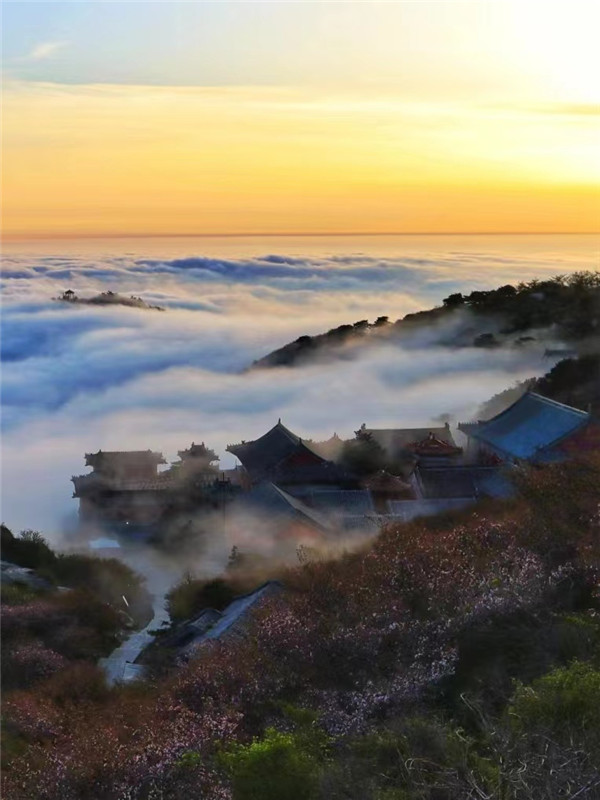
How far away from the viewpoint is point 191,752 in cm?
539

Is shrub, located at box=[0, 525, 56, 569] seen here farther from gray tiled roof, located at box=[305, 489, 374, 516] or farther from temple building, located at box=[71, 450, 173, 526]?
gray tiled roof, located at box=[305, 489, 374, 516]

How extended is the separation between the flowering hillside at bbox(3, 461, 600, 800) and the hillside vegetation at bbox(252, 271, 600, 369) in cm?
1294

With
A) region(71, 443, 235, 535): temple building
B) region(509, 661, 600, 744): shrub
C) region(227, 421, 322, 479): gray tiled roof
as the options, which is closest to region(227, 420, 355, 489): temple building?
region(227, 421, 322, 479): gray tiled roof

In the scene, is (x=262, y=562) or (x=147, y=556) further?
(x=147, y=556)

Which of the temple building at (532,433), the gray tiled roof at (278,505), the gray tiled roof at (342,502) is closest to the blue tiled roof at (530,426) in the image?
the temple building at (532,433)

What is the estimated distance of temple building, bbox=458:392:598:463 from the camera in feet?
44.2

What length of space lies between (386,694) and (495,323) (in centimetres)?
1737

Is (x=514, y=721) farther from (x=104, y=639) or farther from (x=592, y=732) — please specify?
(x=104, y=639)

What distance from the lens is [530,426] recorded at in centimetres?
1473

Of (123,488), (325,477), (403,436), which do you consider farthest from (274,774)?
(403,436)

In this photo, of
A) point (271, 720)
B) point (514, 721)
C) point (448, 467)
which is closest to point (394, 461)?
point (448, 467)

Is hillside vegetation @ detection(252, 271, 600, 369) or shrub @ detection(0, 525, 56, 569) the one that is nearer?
shrub @ detection(0, 525, 56, 569)

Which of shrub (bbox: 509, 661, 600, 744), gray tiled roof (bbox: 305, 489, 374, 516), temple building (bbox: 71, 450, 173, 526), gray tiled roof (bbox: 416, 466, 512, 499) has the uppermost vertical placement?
shrub (bbox: 509, 661, 600, 744)

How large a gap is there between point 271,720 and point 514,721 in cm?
191
